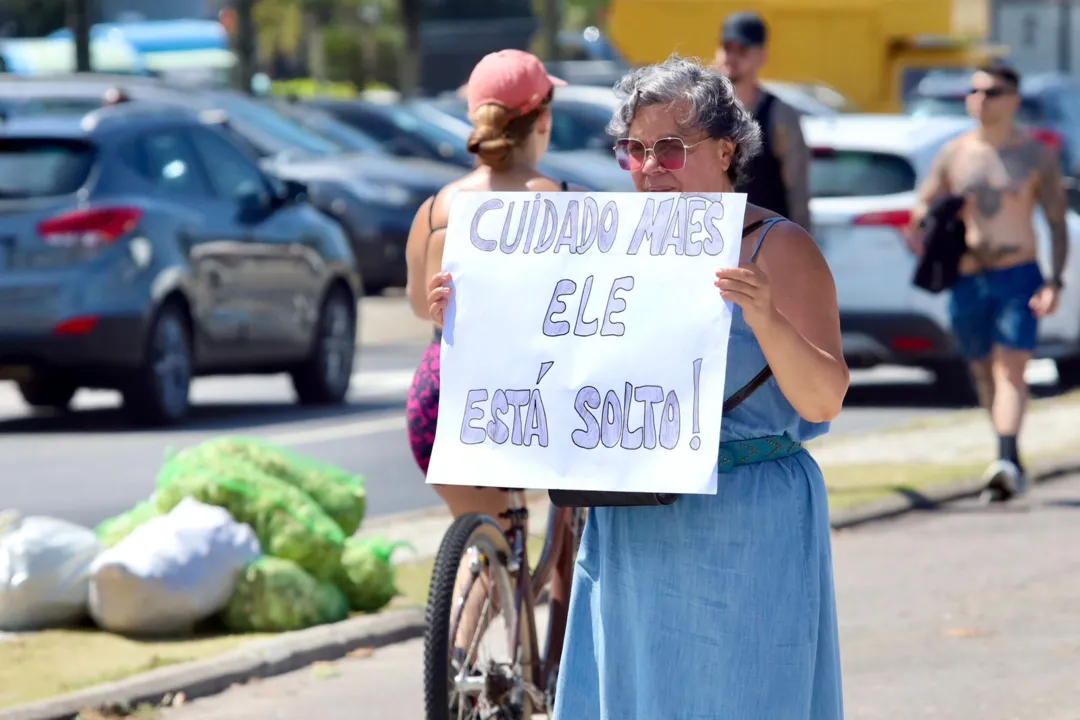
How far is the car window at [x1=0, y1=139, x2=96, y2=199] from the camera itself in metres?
12.2

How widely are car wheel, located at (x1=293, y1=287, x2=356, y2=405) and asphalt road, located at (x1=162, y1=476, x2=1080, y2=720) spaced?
5542 mm

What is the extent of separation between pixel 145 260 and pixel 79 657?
5.77 meters

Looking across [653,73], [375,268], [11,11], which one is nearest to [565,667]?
[653,73]

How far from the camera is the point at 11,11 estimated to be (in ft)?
207

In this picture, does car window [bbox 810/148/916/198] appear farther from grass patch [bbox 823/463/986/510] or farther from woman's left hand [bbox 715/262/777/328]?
woman's left hand [bbox 715/262/777/328]

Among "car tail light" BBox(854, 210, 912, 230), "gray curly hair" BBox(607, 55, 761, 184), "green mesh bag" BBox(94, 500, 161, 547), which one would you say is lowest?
"car tail light" BBox(854, 210, 912, 230)

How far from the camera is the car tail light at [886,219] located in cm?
1305

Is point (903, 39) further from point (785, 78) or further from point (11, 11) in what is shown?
point (11, 11)

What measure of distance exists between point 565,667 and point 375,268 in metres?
16.1

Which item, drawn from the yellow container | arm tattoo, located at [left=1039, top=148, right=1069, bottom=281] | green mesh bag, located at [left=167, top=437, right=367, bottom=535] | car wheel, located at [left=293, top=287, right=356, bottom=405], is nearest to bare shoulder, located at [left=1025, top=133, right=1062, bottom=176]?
arm tattoo, located at [left=1039, top=148, right=1069, bottom=281]

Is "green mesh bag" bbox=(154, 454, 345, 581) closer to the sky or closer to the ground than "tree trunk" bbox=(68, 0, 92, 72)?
Result: closer to the sky

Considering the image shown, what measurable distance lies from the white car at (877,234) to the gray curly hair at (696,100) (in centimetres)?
912

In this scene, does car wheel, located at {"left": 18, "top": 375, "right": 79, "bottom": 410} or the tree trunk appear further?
the tree trunk

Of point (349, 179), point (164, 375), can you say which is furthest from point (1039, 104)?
point (164, 375)
